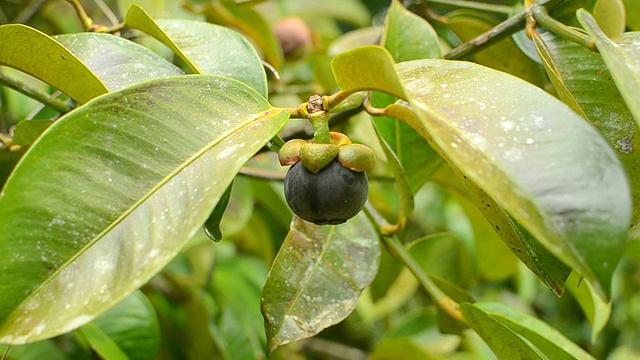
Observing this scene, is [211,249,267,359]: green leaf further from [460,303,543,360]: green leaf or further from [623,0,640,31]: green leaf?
[623,0,640,31]: green leaf

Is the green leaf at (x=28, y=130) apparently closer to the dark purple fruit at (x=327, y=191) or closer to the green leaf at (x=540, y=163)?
the dark purple fruit at (x=327, y=191)

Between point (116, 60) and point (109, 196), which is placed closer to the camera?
point (109, 196)

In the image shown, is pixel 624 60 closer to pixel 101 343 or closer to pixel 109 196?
pixel 109 196

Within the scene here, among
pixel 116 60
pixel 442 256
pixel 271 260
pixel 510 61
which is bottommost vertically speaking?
pixel 271 260

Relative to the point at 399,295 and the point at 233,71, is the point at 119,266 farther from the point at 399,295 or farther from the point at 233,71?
the point at 399,295

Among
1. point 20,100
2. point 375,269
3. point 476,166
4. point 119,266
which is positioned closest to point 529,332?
point 375,269

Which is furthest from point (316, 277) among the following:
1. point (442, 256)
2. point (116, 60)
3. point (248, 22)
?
point (248, 22)

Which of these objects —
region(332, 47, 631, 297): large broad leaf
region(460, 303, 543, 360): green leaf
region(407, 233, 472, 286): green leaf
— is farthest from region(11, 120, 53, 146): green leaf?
region(407, 233, 472, 286): green leaf
